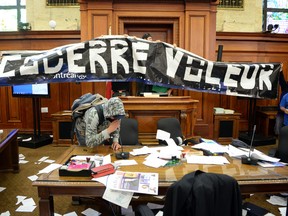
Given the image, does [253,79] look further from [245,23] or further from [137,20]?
[245,23]

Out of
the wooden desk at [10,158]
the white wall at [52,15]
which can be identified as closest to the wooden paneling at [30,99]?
the white wall at [52,15]

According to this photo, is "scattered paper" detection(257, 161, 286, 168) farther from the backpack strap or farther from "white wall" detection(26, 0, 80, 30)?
"white wall" detection(26, 0, 80, 30)

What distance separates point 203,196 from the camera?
1.31 metres

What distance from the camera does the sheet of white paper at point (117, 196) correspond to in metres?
1.83

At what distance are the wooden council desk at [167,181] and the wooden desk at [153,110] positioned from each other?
193 cm

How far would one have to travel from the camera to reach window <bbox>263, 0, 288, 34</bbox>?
294 inches

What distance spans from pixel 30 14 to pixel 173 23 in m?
4.34

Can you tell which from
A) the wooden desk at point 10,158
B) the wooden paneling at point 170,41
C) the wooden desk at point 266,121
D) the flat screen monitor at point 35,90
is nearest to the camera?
the wooden desk at point 10,158

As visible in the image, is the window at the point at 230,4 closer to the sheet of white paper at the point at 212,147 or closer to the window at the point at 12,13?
the sheet of white paper at the point at 212,147

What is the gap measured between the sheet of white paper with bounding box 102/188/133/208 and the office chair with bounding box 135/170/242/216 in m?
0.47

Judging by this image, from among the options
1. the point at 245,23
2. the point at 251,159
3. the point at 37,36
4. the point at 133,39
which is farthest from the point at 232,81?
the point at 37,36

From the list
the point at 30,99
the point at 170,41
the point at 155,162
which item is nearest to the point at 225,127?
the point at 170,41

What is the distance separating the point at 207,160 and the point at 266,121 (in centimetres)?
466

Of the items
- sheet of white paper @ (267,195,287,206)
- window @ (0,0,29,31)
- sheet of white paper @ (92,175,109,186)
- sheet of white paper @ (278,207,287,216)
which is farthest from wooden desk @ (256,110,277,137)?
window @ (0,0,29,31)
